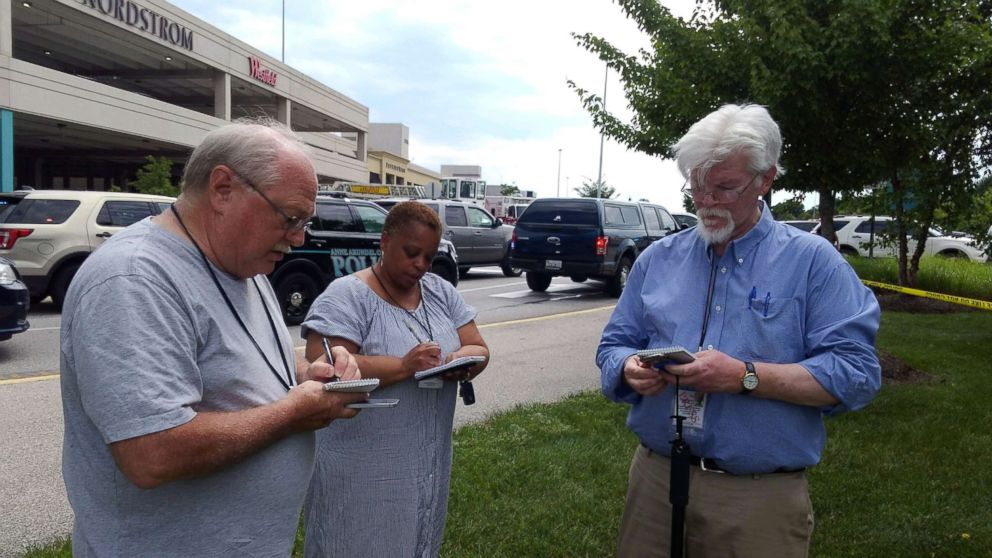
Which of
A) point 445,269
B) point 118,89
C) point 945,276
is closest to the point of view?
point 445,269

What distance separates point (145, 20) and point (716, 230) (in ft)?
96.8

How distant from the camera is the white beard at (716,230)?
7.95ft

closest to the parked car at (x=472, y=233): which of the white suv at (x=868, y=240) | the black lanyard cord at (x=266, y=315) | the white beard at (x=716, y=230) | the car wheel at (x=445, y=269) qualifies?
the car wheel at (x=445, y=269)

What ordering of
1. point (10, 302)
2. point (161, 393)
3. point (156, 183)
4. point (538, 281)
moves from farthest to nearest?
point (156, 183)
point (538, 281)
point (10, 302)
point (161, 393)

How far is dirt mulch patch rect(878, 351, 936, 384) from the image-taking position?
7356mm

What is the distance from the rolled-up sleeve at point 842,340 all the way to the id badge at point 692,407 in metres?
0.32

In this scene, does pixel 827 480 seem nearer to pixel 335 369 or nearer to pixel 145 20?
pixel 335 369

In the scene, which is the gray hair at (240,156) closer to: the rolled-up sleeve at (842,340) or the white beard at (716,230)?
the white beard at (716,230)

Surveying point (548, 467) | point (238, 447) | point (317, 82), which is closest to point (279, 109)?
point (317, 82)

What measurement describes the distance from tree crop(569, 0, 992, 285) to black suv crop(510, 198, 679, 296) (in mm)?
7001

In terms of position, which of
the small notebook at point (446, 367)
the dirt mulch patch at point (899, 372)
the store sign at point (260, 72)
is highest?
the store sign at point (260, 72)

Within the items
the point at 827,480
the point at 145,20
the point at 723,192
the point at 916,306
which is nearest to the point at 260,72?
the point at 145,20

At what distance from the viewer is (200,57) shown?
3103 centimetres

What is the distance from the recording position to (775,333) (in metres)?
2.31
